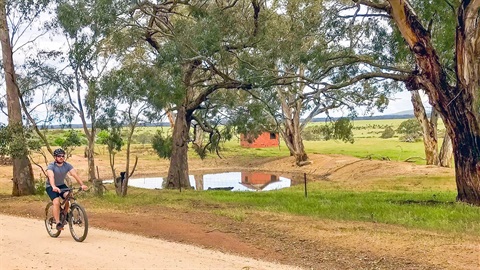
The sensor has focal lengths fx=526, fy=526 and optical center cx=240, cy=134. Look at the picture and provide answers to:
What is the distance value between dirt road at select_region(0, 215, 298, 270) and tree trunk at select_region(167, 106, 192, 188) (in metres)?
14.3

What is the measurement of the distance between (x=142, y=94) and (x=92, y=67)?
2531 mm

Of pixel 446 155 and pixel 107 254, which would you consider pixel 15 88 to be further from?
pixel 446 155

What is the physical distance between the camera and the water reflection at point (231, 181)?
3222cm

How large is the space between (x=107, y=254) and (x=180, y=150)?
16.7 m

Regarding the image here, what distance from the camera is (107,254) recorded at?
8.57 m

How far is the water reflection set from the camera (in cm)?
3222

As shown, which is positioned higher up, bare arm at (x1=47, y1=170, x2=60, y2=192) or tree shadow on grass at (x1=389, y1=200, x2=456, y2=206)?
bare arm at (x1=47, y1=170, x2=60, y2=192)

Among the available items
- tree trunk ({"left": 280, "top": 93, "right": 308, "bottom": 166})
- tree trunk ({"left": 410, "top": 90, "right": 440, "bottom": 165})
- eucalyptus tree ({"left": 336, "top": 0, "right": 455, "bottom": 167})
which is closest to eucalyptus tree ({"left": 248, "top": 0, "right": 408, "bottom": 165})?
eucalyptus tree ({"left": 336, "top": 0, "right": 455, "bottom": 167})

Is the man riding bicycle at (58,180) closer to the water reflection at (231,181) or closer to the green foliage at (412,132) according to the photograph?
the water reflection at (231,181)

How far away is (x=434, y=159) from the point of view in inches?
1249

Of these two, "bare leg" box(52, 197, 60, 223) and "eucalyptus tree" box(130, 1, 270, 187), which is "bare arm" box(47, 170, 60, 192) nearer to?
"bare leg" box(52, 197, 60, 223)

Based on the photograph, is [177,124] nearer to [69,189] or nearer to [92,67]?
[92,67]

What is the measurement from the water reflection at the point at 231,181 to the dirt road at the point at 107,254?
21.0m

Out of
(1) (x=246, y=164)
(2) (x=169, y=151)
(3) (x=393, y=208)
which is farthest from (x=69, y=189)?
(1) (x=246, y=164)
